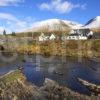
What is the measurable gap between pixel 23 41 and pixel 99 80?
124m

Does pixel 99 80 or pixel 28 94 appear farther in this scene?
pixel 99 80

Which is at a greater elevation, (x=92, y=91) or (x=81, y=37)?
(x=81, y=37)

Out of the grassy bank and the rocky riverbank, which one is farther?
the grassy bank

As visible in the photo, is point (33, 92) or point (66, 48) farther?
point (66, 48)

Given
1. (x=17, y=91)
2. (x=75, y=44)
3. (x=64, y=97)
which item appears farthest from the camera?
(x=75, y=44)

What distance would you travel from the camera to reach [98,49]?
152 m

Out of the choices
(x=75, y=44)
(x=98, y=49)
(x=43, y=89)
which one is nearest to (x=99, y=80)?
(x=43, y=89)

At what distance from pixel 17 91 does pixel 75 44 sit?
11709 cm

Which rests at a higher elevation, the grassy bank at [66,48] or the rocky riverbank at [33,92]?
the grassy bank at [66,48]

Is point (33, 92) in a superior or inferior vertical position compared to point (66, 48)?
inferior

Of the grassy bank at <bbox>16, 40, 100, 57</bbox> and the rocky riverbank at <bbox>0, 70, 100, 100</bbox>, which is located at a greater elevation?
the grassy bank at <bbox>16, 40, 100, 57</bbox>

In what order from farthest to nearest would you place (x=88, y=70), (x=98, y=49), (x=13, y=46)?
(x=13, y=46), (x=98, y=49), (x=88, y=70)

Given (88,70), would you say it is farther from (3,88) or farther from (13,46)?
(13,46)

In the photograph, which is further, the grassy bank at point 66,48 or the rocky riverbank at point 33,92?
the grassy bank at point 66,48
